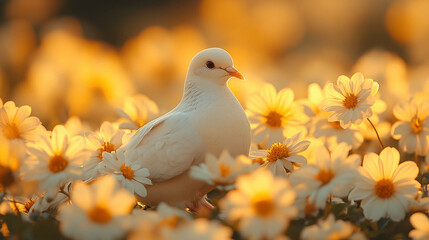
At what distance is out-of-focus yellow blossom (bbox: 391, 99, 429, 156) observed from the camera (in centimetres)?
169

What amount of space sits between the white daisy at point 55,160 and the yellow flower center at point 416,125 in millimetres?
967

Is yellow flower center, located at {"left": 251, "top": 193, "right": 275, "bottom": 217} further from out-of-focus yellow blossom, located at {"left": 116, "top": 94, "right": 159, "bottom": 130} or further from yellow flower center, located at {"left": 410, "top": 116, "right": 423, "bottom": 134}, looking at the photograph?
out-of-focus yellow blossom, located at {"left": 116, "top": 94, "right": 159, "bottom": 130}

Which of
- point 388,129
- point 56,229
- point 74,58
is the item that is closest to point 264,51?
point 74,58

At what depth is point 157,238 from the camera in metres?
1.02

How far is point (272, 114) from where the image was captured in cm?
189

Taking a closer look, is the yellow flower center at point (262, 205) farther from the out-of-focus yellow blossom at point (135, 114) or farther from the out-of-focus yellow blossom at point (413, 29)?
the out-of-focus yellow blossom at point (413, 29)

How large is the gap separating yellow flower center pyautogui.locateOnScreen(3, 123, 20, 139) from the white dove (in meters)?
0.32

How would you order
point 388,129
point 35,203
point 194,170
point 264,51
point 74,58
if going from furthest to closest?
point 264,51, point 74,58, point 388,129, point 35,203, point 194,170

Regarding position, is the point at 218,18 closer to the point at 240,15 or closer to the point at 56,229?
the point at 240,15

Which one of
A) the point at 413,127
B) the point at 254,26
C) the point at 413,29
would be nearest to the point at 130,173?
the point at 413,127

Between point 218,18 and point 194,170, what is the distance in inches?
210

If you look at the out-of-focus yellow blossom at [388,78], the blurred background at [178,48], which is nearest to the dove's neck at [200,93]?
the blurred background at [178,48]

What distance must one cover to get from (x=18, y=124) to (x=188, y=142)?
499 millimetres

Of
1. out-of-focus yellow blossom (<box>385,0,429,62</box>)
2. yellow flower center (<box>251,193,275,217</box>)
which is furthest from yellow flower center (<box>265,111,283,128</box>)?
out-of-focus yellow blossom (<box>385,0,429,62</box>)
